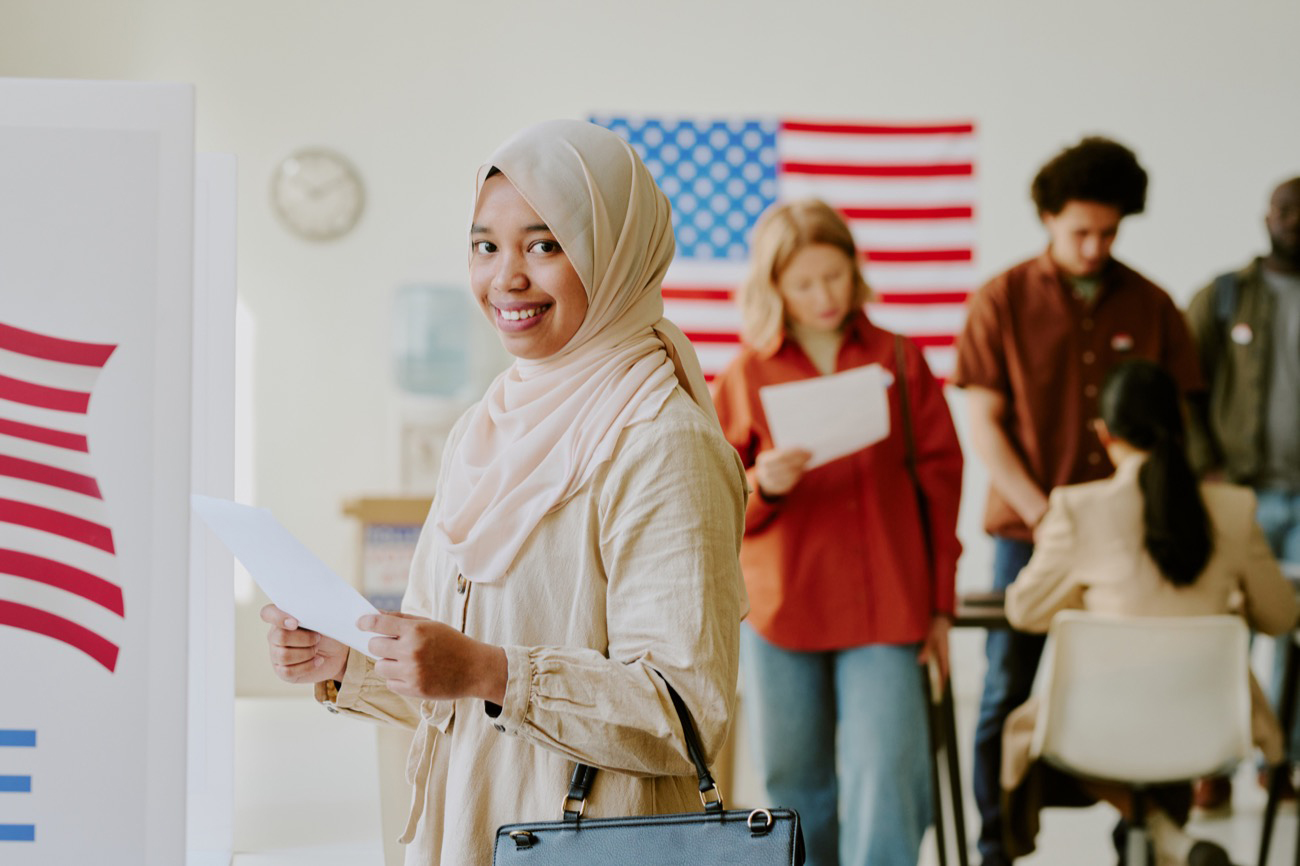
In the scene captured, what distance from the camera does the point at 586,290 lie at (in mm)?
1336

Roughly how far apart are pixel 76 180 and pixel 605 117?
9.01 feet

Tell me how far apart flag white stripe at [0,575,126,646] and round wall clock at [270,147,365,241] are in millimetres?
3921

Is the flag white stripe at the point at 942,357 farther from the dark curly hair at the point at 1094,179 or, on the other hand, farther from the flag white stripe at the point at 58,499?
the flag white stripe at the point at 58,499

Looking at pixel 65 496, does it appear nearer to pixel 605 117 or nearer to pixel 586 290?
pixel 586 290

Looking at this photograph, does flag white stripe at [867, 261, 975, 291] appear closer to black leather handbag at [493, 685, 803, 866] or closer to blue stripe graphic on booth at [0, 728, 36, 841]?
black leather handbag at [493, 685, 803, 866]

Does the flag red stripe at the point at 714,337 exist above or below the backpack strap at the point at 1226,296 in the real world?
below

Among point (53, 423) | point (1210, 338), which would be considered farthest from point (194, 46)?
point (53, 423)

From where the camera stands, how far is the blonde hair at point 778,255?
333 cm

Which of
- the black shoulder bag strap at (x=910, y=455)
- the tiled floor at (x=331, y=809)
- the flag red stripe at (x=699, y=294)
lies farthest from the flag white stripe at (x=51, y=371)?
the flag red stripe at (x=699, y=294)

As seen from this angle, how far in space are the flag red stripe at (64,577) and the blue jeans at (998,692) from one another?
2.72 meters

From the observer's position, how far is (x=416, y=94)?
5.02 meters

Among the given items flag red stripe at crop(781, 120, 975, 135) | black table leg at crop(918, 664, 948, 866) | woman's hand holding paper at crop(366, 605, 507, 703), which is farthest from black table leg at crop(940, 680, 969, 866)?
woman's hand holding paper at crop(366, 605, 507, 703)

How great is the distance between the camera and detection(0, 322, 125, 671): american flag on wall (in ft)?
4.17

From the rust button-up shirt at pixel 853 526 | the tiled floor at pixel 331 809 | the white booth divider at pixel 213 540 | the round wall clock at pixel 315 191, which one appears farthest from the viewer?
the round wall clock at pixel 315 191
